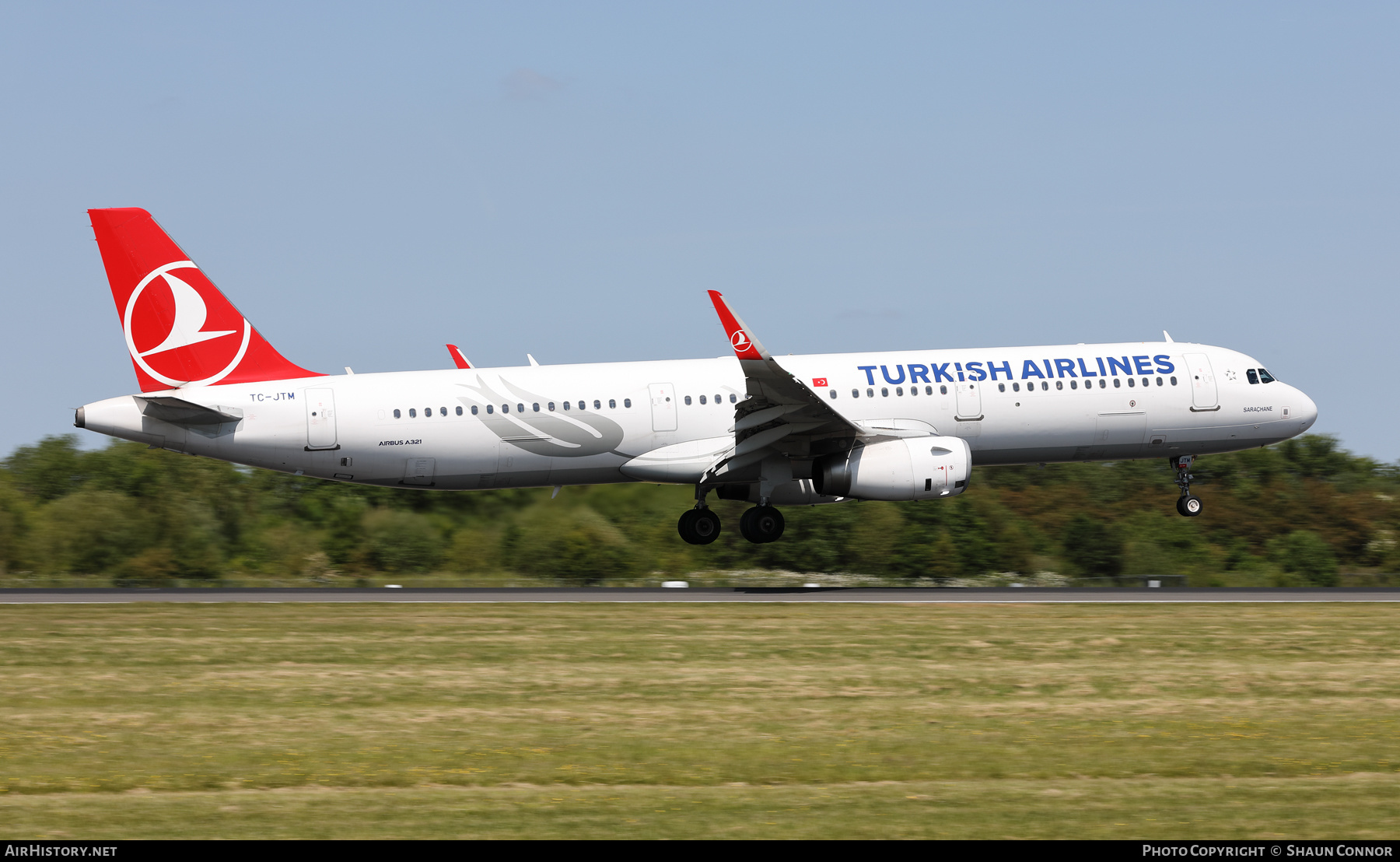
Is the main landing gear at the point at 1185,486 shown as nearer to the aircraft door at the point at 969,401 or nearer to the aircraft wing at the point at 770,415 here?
the aircraft door at the point at 969,401

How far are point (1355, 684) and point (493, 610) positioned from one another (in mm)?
15985

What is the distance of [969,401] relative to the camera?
120 feet

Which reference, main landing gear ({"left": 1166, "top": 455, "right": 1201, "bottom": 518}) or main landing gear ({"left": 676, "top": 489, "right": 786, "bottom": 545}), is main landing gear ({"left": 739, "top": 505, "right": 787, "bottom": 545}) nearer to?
main landing gear ({"left": 676, "top": 489, "right": 786, "bottom": 545})

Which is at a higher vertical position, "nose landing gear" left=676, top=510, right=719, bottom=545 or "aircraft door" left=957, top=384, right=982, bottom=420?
"aircraft door" left=957, top=384, right=982, bottom=420

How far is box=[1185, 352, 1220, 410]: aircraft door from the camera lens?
3822cm

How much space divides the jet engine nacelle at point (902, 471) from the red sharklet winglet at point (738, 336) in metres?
3.66

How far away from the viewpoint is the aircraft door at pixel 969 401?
36656 mm

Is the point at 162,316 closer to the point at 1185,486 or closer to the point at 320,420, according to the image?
the point at 320,420

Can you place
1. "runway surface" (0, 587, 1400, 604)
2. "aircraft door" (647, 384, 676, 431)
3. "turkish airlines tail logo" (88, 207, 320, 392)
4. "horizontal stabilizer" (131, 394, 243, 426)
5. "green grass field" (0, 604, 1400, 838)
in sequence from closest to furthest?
"green grass field" (0, 604, 1400, 838) → "runway surface" (0, 587, 1400, 604) → "horizontal stabilizer" (131, 394, 243, 426) → "turkish airlines tail logo" (88, 207, 320, 392) → "aircraft door" (647, 384, 676, 431)

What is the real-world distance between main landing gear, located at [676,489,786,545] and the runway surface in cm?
138

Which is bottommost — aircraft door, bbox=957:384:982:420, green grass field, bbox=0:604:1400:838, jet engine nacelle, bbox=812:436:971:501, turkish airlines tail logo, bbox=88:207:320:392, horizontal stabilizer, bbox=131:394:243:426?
green grass field, bbox=0:604:1400:838

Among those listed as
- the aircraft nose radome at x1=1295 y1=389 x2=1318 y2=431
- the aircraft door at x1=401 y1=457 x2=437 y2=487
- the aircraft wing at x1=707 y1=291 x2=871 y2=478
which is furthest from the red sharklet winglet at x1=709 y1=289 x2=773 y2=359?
the aircraft nose radome at x1=1295 y1=389 x2=1318 y2=431

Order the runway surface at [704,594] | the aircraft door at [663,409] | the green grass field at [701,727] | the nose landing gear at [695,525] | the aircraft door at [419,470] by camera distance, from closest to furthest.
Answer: the green grass field at [701,727], the runway surface at [704,594], the aircraft door at [419,470], the aircraft door at [663,409], the nose landing gear at [695,525]

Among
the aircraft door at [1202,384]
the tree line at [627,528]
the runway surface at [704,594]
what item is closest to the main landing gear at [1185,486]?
the aircraft door at [1202,384]
